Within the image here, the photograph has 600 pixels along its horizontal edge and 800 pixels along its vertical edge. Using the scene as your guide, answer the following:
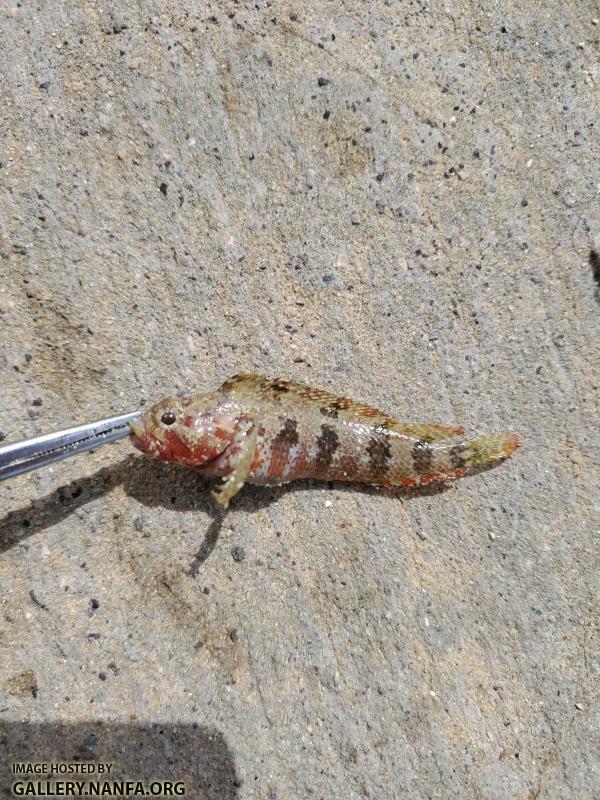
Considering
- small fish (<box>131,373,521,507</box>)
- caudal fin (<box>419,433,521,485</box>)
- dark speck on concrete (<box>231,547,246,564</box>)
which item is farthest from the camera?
caudal fin (<box>419,433,521,485</box>)

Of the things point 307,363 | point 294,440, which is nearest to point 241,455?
point 294,440

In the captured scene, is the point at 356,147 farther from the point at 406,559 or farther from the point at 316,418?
the point at 406,559

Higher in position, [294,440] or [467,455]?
[294,440]

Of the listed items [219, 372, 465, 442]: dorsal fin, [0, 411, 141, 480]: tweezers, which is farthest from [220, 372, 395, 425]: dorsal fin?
[0, 411, 141, 480]: tweezers

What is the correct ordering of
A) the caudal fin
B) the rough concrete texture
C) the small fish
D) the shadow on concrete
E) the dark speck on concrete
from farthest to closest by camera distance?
the caudal fin < the dark speck on concrete < the rough concrete texture < the small fish < the shadow on concrete

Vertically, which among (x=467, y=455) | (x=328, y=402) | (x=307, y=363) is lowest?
(x=467, y=455)

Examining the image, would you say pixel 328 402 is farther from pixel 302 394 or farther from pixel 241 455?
pixel 241 455

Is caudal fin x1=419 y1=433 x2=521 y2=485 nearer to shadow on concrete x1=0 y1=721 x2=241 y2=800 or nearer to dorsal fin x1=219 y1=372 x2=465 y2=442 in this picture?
dorsal fin x1=219 y1=372 x2=465 y2=442
